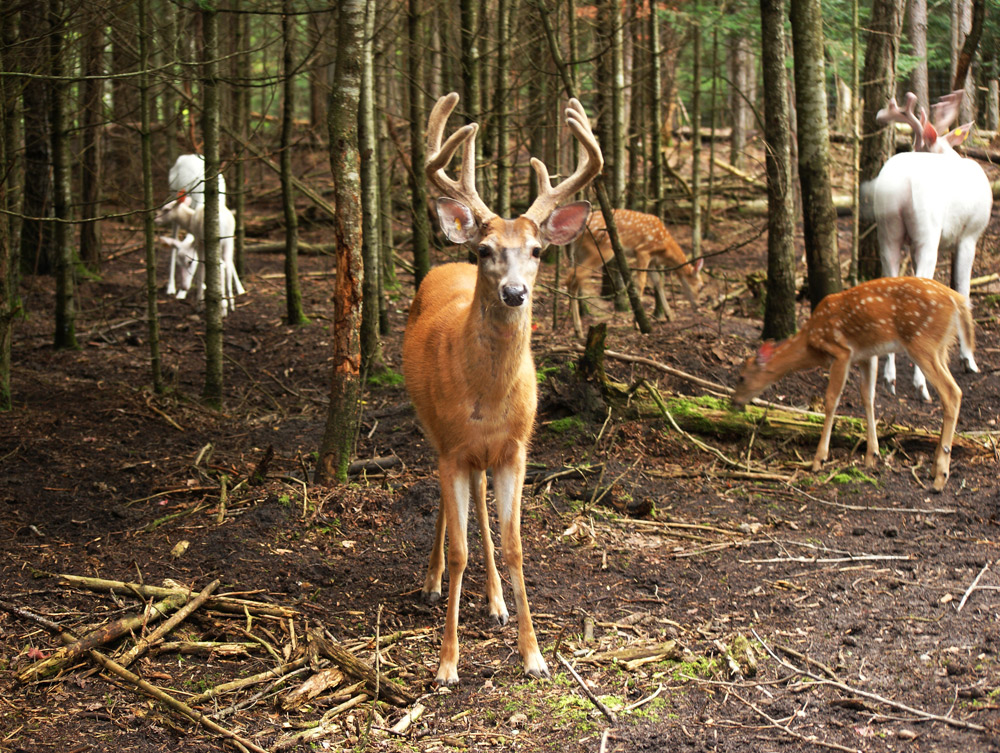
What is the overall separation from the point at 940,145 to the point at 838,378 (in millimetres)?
3567

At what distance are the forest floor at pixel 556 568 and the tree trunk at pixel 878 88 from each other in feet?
7.88

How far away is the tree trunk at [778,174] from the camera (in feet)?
28.2

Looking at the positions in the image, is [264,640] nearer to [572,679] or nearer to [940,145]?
[572,679]

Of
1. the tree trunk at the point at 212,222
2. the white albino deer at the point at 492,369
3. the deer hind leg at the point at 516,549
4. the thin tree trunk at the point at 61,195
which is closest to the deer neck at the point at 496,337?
the white albino deer at the point at 492,369

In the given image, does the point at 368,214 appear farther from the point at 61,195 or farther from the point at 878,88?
the point at 878,88

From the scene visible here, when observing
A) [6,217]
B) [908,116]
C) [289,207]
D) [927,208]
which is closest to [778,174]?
[927,208]

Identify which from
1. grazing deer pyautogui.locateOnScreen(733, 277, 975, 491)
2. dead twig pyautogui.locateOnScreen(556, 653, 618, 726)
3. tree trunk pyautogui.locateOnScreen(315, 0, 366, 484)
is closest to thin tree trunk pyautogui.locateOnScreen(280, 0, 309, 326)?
tree trunk pyautogui.locateOnScreen(315, 0, 366, 484)

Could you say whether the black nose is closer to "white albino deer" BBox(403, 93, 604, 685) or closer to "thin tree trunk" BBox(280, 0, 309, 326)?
"white albino deer" BBox(403, 93, 604, 685)

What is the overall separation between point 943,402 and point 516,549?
3.68 meters

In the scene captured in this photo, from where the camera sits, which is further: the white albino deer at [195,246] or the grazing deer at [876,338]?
the white albino deer at [195,246]

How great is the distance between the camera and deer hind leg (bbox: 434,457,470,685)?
4.34 metres

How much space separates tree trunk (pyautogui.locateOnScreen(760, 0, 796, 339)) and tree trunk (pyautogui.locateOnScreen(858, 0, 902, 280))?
6.88ft

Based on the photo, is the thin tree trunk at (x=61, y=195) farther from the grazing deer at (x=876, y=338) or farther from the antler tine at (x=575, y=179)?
the grazing deer at (x=876, y=338)

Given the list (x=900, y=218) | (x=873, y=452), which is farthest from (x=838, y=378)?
(x=900, y=218)
